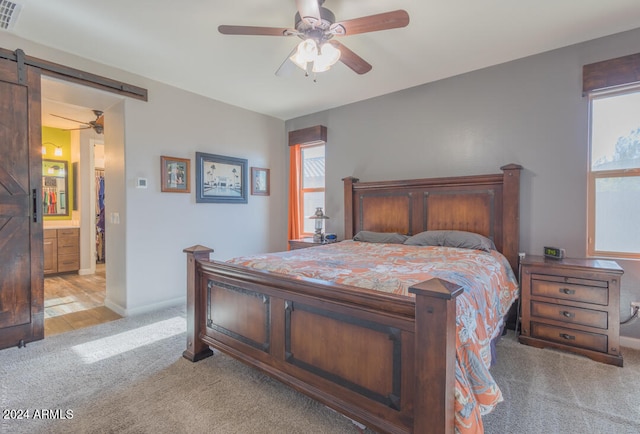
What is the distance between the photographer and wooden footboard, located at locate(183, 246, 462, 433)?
1.24 metres

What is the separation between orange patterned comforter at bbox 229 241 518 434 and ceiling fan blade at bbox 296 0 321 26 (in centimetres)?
166

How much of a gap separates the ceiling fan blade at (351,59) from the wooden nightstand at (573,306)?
2.27 meters

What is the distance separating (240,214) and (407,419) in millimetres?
3846

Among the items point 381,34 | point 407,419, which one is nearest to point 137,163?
point 381,34

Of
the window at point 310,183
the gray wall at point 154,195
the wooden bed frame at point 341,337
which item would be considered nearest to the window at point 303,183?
the window at point 310,183

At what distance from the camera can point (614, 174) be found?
2859 millimetres

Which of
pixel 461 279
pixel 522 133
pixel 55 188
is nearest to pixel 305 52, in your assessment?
pixel 461 279

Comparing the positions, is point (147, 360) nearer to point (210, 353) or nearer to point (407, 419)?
point (210, 353)

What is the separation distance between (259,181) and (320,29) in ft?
10.0

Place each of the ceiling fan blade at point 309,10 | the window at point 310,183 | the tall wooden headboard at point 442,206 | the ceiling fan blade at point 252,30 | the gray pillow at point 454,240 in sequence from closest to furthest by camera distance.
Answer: the ceiling fan blade at point 309,10, the ceiling fan blade at point 252,30, the gray pillow at point 454,240, the tall wooden headboard at point 442,206, the window at point 310,183

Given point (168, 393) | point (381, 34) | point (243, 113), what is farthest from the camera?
point (243, 113)

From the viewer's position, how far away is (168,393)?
202 cm

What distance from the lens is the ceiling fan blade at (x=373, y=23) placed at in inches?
76.3

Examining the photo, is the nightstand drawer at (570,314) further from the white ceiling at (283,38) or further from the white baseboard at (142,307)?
the white baseboard at (142,307)
